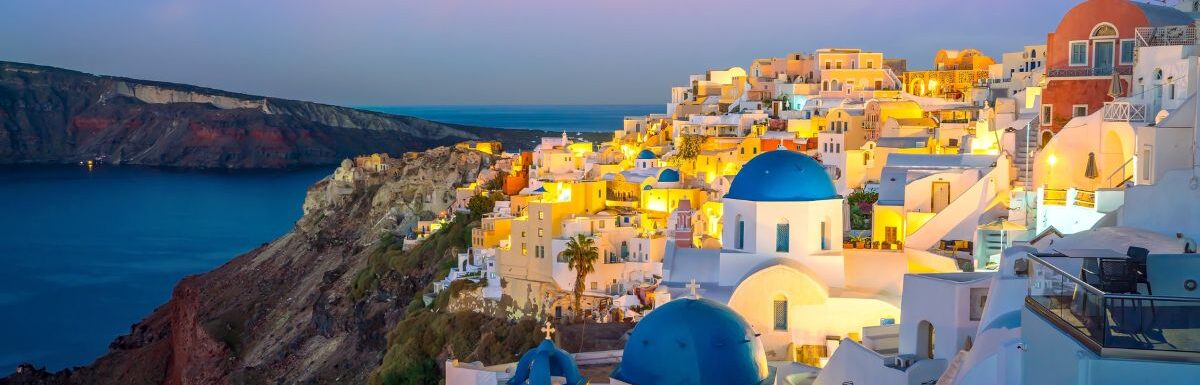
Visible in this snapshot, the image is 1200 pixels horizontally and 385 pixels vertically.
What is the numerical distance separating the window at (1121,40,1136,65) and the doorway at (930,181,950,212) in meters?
3.73

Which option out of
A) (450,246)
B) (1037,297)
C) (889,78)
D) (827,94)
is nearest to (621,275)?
(450,246)

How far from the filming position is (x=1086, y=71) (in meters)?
19.0

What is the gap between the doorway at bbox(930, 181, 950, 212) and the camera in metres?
20.9

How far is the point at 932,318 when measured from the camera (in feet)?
34.9

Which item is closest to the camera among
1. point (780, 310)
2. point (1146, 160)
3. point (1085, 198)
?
point (1146, 160)

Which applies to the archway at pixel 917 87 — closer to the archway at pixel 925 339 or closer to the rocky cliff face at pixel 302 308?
the rocky cliff face at pixel 302 308

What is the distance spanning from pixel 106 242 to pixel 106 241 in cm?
61

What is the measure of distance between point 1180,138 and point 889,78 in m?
30.0

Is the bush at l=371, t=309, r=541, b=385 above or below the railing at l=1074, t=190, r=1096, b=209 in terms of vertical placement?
below

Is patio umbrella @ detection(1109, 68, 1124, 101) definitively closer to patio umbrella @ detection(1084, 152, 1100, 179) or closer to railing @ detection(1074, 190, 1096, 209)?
patio umbrella @ detection(1084, 152, 1100, 179)

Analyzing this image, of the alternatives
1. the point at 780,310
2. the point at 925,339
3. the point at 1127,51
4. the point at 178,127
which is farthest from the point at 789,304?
the point at 178,127

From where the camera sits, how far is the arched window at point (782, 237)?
17016 millimetres

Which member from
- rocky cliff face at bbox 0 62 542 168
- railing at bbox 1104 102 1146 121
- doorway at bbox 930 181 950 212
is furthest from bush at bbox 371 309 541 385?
rocky cliff face at bbox 0 62 542 168

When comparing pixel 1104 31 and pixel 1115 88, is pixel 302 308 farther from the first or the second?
pixel 1115 88
